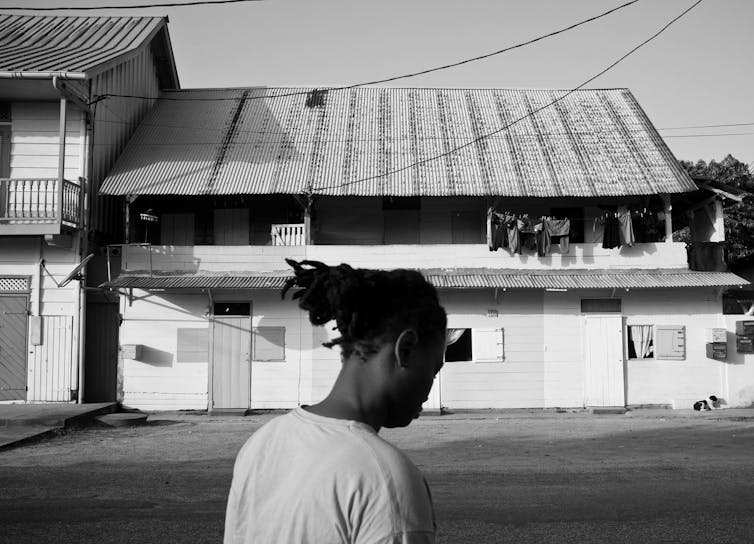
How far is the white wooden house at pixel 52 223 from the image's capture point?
689 inches

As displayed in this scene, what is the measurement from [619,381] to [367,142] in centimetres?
946

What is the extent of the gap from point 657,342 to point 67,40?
18.2 meters

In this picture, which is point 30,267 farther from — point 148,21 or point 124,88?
point 148,21

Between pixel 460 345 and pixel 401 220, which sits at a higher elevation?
pixel 401 220

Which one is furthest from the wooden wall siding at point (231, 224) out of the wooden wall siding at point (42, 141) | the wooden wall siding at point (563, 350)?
the wooden wall siding at point (563, 350)

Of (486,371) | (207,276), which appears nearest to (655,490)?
(486,371)

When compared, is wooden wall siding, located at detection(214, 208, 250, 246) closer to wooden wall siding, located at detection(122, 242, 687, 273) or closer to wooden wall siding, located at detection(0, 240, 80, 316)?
wooden wall siding, located at detection(122, 242, 687, 273)

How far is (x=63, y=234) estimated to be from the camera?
1764 cm

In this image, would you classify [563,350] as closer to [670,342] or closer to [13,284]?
[670,342]

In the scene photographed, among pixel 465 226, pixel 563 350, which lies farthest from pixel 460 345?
pixel 465 226

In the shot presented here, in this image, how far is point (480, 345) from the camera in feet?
61.6

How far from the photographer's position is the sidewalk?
44.3ft

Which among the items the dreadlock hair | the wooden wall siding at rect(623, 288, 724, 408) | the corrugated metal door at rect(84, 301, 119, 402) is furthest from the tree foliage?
the dreadlock hair

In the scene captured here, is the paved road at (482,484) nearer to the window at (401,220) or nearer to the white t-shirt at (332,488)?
the white t-shirt at (332,488)
